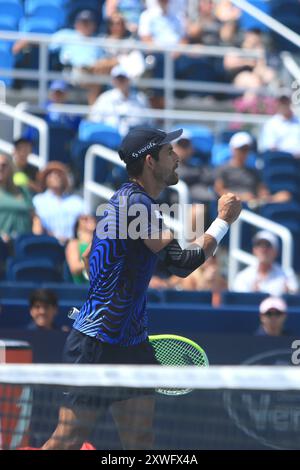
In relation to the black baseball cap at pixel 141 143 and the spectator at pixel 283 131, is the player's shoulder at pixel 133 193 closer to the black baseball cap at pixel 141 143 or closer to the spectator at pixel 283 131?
the black baseball cap at pixel 141 143

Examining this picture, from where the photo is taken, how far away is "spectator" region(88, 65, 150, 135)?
460 inches

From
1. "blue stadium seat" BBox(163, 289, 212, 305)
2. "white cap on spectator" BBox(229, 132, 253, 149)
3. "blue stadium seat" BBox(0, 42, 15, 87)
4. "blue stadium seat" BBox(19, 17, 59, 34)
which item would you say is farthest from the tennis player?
"blue stadium seat" BBox(19, 17, 59, 34)

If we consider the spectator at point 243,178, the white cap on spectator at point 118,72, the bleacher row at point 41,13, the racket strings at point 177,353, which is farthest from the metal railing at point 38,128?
the racket strings at point 177,353

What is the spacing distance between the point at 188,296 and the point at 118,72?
364cm

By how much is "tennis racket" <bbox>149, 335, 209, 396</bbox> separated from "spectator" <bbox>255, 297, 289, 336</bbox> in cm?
269

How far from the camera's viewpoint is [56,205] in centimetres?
1003

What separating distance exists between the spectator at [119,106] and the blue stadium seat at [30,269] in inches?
103

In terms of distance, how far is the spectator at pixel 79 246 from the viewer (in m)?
9.20

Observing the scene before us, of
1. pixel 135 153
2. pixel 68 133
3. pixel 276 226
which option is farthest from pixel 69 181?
pixel 135 153

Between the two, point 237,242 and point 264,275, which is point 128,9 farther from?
point 264,275

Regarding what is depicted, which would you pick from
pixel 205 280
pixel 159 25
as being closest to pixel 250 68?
pixel 159 25

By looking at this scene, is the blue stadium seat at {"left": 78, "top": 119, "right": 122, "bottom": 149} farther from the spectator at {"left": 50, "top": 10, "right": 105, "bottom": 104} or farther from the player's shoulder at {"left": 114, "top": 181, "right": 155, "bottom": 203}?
the player's shoulder at {"left": 114, "top": 181, "right": 155, "bottom": 203}
